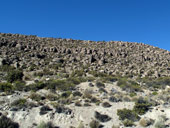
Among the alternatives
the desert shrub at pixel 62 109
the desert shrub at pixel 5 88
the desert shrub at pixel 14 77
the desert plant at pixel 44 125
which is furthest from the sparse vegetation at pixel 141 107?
the desert shrub at pixel 14 77

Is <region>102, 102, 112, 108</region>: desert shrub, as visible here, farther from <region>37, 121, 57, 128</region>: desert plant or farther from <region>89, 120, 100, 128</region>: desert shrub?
<region>37, 121, 57, 128</region>: desert plant

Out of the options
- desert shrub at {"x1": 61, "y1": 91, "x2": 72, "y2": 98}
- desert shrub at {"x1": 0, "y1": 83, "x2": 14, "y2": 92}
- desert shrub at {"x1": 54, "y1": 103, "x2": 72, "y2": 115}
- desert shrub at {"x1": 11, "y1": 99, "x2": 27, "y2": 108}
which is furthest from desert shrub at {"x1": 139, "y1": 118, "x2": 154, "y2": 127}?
desert shrub at {"x1": 0, "y1": 83, "x2": 14, "y2": 92}

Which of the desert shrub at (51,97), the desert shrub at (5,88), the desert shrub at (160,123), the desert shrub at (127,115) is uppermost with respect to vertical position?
the desert shrub at (5,88)

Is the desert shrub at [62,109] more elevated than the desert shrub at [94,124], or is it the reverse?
the desert shrub at [62,109]

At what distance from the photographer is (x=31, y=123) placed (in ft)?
38.3

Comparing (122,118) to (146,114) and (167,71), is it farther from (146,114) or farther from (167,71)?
(167,71)

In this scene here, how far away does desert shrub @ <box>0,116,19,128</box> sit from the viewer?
417 inches

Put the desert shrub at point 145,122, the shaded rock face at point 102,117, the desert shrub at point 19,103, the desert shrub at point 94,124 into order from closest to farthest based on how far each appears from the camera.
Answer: the desert shrub at point 94,124 → the desert shrub at point 145,122 → the shaded rock face at point 102,117 → the desert shrub at point 19,103

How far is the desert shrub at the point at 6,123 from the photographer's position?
1060 cm

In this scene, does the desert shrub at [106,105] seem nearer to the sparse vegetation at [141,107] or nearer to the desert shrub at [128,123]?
the sparse vegetation at [141,107]

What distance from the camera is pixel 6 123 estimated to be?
35.4ft

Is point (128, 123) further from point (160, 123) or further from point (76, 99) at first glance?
point (76, 99)

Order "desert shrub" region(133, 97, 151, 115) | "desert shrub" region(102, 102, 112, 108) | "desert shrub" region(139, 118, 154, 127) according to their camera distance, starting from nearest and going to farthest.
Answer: "desert shrub" region(139, 118, 154, 127)
"desert shrub" region(133, 97, 151, 115)
"desert shrub" region(102, 102, 112, 108)

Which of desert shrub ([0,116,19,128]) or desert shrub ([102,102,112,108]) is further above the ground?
desert shrub ([102,102,112,108])
